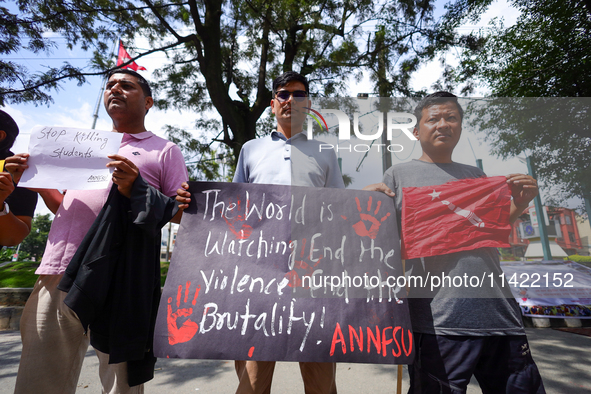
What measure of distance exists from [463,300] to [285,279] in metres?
0.87

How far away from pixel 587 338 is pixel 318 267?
5201mm

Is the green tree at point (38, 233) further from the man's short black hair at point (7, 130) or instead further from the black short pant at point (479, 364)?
the black short pant at point (479, 364)

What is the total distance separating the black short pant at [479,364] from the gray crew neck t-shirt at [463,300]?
0.05 m

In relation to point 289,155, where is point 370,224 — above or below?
below

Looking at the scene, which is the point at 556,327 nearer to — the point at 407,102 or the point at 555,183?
the point at 555,183

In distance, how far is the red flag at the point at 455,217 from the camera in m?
1.53

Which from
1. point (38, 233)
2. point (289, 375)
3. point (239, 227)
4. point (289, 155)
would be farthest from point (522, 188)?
point (38, 233)

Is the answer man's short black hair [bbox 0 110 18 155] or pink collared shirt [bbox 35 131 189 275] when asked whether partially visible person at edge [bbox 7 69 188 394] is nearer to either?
pink collared shirt [bbox 35 131 189 275]

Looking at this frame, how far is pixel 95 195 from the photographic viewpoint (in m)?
1.67

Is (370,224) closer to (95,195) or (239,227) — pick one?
(239,227)

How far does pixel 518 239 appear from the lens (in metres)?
1.60

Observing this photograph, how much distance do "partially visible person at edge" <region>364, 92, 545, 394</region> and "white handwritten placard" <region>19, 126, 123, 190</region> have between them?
4.94 ft

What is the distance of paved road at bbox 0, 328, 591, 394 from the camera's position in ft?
9.14

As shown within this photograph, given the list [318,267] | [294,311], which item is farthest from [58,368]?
[318,267]
